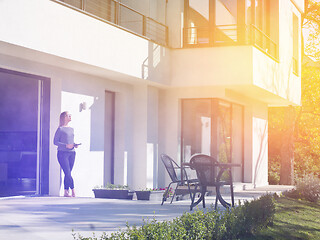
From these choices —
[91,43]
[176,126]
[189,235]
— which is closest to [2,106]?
[91,43]

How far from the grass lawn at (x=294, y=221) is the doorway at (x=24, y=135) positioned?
5192 millimetres

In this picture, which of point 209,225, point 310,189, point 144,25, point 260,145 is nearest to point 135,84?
point 144,25

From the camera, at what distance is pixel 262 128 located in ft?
70.5

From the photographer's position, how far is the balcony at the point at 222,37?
618 inches

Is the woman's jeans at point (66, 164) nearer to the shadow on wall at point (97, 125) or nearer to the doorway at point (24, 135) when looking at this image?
the doorway at point (24, 135)

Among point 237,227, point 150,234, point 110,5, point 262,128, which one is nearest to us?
point 150,234

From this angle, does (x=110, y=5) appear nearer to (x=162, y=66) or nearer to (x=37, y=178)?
(x=162, y=66)

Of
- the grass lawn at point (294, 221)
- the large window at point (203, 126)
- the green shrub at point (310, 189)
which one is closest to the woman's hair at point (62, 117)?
the grass lawn at point (294, 221)

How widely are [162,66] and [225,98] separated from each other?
248 cm

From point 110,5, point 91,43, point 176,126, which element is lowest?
point 176,126

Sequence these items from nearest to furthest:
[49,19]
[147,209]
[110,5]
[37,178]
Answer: [147,209] < [49,19] < [37,178] < [110,5]

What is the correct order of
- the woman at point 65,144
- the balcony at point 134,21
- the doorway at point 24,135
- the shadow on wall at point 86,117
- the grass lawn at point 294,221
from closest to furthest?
the grass lawn at point 294,221
the woman at point 65,144
the doorway at point 24,135
the shadow on wall at point 86,117
the balcony at point 134,21

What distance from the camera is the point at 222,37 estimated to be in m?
17.1

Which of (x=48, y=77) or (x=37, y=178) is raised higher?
(x=48, y=77)
